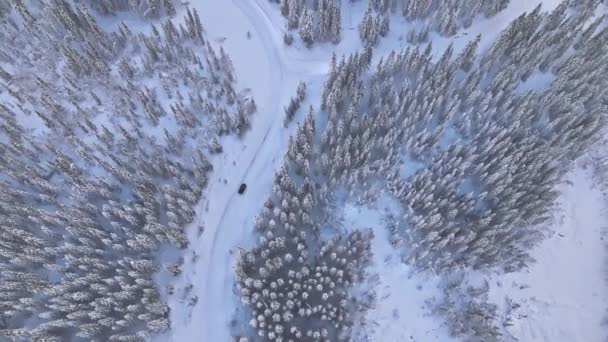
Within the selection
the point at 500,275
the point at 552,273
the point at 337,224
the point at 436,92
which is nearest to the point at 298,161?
the point at 337,224

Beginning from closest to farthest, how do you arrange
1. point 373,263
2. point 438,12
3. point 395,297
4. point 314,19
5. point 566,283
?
point 395,297 < point 373,263 < point 566,283 < point 438,12 < point 314,19

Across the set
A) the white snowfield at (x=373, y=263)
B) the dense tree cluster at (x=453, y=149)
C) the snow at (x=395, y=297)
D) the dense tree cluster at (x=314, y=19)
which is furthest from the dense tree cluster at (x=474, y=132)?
the dense tree cluster at (x=314, y=19)

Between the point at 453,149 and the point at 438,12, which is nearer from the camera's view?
the point at 453,149

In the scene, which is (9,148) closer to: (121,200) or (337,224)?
(121,200)

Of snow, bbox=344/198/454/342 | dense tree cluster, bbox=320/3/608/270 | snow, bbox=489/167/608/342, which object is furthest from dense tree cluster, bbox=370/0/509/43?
snow, bbox=344/198/454/342

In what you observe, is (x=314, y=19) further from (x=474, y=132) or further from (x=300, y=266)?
(x=300, y=266)

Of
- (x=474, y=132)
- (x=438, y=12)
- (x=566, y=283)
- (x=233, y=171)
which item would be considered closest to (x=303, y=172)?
(x=233, y=171)

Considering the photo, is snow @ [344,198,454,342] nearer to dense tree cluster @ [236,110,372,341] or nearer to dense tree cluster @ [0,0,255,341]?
dense tree cluster @ [236,110,372,341]
